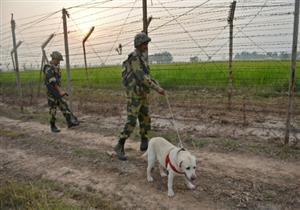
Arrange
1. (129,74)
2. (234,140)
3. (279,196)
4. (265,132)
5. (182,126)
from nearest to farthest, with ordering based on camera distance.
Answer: (279,196) → (129,74) → (234,140) → (265,132) → (182,126)

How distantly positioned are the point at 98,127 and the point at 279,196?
4817mm

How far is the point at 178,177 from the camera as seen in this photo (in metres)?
4.21

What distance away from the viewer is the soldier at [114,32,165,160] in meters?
4.73

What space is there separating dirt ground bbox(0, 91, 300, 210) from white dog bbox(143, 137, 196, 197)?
162 millimetres

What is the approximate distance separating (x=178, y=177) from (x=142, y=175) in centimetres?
54

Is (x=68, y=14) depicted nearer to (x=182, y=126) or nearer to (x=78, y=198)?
(x=182, y=126)

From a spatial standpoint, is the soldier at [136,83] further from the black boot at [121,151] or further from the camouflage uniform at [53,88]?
the camouflage uniform at [53,88]

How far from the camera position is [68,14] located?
26.5 ft

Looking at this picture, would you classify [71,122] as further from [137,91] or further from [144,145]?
[137,91]

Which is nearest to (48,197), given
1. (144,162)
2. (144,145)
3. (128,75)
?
(144,162)

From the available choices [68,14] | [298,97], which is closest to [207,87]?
[298,97]

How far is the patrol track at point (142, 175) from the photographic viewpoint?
352cm

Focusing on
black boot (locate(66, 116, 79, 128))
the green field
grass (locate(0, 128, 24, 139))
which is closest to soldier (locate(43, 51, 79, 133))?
black boot (locate(66, 116, 79, 128))

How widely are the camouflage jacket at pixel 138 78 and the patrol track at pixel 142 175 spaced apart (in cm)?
117
